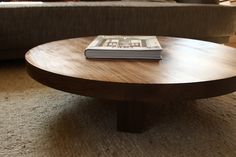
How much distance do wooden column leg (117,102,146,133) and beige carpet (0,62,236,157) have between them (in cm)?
2

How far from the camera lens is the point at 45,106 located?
1307 millimetres

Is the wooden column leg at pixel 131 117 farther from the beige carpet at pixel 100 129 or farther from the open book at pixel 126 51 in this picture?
the open book at pixel 126 51

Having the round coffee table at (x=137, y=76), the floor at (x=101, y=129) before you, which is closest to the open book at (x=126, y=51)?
the round coffee table at (x=137, y=76)

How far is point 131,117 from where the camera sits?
1.02 metres

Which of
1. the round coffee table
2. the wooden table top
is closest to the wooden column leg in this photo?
the round coffee table

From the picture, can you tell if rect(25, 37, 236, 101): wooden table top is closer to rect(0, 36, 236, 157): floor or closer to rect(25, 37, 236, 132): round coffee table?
rect(25, 37, 236, 132): round coffee table

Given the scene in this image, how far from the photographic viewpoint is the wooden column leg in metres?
1.01

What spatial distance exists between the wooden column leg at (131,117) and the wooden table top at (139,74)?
15 centimetres

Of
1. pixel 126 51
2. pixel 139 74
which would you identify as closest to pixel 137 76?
pixel 139 74

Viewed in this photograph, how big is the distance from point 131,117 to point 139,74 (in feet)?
0.72

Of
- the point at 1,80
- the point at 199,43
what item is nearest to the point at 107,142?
the point at 199,43

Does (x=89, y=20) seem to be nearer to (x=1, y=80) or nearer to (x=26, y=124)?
(x=1, y=80)

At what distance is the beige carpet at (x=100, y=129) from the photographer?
3.12 ft

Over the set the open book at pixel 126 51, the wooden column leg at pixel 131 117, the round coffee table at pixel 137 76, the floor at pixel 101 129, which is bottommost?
the floor at pixel 101 129
